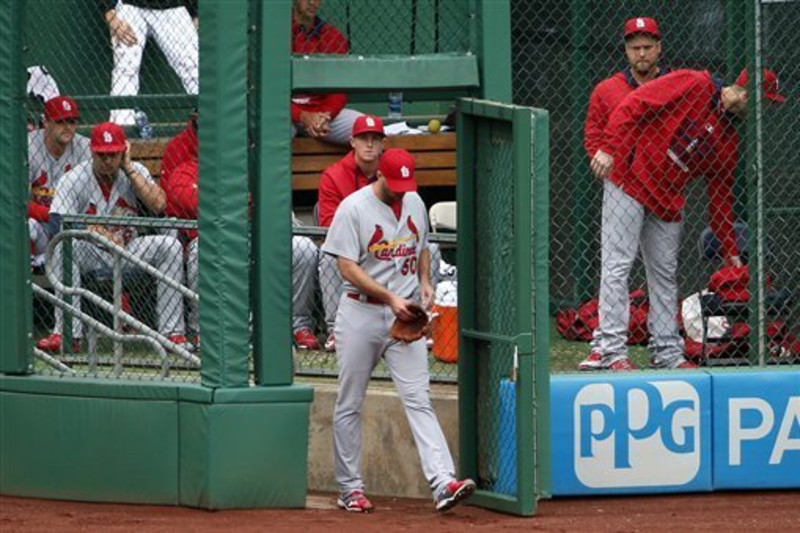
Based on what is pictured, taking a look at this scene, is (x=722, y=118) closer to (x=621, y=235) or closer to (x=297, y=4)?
(x=621, y=235)

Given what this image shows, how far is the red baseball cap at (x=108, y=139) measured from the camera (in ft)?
35.3

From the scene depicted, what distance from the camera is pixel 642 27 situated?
10.9 metres

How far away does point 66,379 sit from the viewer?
10.4 metres

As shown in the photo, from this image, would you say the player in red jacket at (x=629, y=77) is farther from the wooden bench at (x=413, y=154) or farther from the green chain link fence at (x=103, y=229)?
the green chain link fence at (x=103, y=229)

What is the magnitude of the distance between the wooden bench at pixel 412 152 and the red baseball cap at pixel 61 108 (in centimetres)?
79

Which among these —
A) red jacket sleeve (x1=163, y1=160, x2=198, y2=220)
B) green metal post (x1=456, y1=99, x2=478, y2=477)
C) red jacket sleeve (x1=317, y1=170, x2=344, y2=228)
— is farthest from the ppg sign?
red jacket sleeve (x1=163, y1=160, x2=198, y2=220)

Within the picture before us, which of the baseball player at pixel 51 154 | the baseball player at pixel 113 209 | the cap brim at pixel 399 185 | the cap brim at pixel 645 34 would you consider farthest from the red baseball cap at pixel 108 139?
the cap brim at pixel 645 34

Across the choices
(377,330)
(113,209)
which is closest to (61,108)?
(113,209)

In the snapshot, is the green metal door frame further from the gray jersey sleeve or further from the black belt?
the gray jersey sleeve

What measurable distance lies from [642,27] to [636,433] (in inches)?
89.4

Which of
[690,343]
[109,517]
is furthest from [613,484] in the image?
[109,517]

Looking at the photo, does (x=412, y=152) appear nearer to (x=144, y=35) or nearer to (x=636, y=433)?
(x=144, y=35)

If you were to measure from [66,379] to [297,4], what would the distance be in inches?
92.5

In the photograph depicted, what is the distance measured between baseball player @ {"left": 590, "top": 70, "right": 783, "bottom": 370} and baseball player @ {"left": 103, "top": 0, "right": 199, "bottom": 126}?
2913 millimetres
